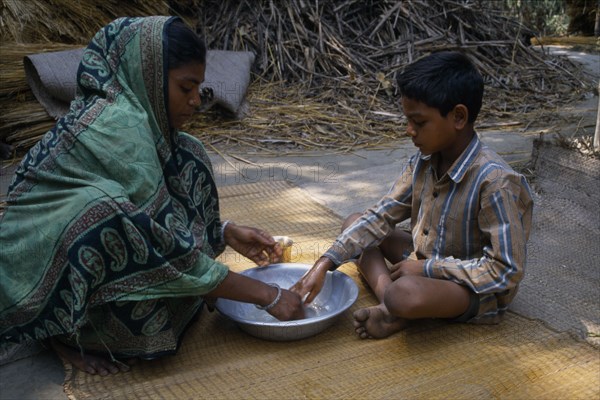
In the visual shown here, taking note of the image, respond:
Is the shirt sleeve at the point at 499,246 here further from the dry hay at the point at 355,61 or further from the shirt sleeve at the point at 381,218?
the dry hay at the point at 355,61

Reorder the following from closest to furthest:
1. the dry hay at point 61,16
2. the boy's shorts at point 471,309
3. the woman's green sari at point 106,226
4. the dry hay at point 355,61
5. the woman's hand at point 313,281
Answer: the woman's green sari at point 106,226 → the boy's shorts at point 471,309 → the woman's hand at point 313,281 → the dry hay at point 61,16 → the dry hay at point 355,61

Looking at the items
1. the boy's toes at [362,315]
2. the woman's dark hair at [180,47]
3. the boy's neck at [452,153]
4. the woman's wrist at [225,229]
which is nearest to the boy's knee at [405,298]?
the boy's toes at [362,315]

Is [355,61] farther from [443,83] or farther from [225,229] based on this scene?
[443,83]

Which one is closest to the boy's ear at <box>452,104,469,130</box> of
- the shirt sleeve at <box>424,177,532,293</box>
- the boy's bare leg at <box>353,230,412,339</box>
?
the shirt sleeve at <box>424,177,532,293</box>

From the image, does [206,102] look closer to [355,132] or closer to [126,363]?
[355,132]

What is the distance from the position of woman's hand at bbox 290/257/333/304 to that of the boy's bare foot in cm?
18

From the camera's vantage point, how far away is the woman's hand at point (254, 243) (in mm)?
2123

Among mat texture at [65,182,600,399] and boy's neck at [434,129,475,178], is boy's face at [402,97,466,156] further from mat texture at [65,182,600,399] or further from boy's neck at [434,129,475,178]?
mat texture at [65,182,600,399]

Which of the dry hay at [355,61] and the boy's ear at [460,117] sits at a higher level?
the boy's ear at [460,117]

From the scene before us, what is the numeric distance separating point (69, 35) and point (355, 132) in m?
2.35

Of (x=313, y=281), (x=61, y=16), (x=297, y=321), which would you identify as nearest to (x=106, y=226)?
(x=297, y=321)

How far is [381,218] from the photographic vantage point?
A: 2.06 m

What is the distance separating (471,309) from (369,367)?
0.36 metres

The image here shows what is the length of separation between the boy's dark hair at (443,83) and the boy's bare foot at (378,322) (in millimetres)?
604
